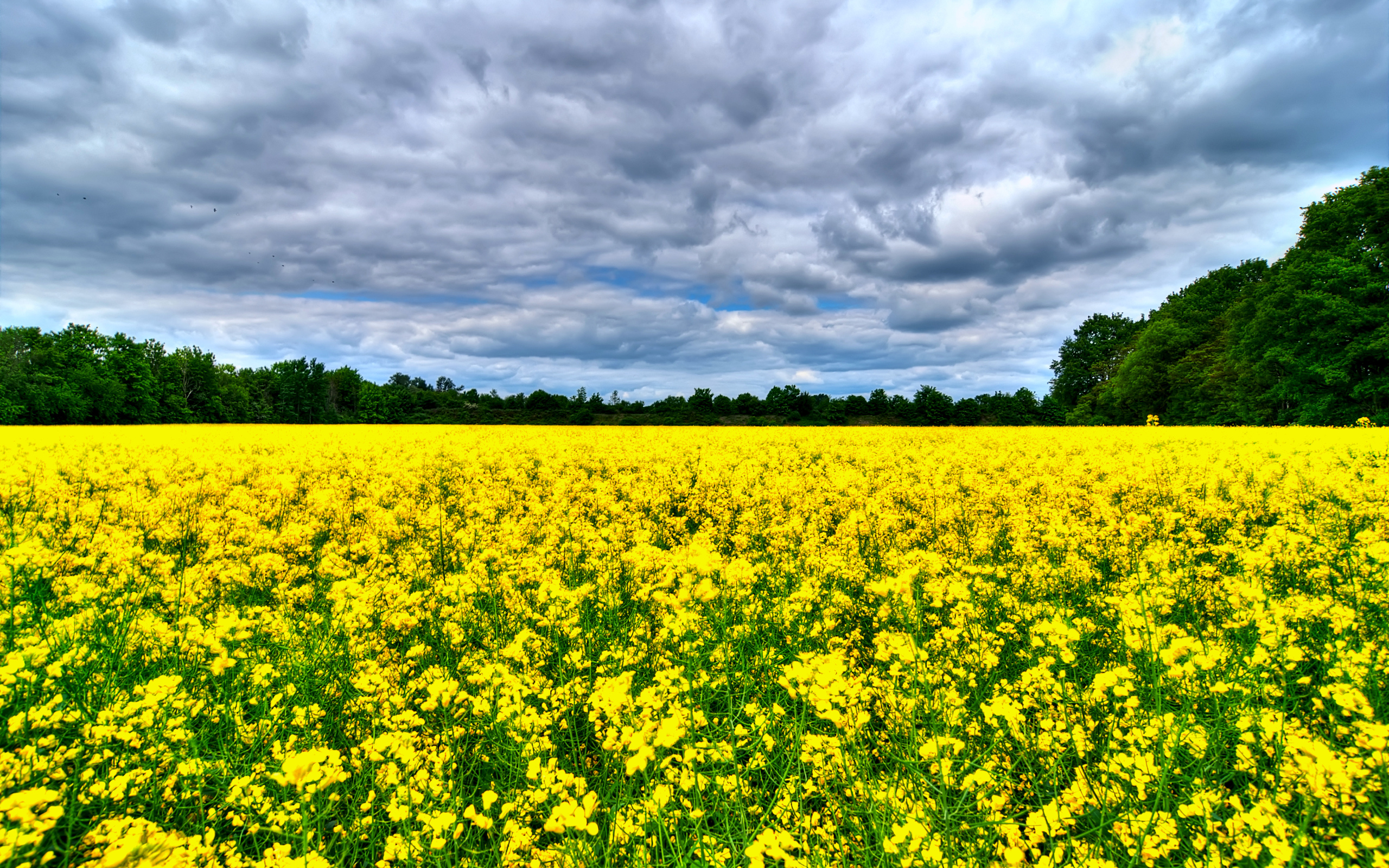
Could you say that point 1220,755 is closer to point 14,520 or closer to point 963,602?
point 963,602

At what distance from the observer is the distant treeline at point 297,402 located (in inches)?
2045

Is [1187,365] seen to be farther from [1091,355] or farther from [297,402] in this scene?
[297,402]

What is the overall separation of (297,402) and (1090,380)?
114966 millimetres

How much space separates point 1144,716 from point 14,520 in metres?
12.5

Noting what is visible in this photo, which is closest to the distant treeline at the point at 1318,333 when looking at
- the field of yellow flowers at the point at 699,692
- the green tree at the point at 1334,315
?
the green tree at the point at 1334,315

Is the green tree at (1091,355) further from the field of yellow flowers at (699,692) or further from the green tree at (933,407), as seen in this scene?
the field of yellow flowers at (699,692)

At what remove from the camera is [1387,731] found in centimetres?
235

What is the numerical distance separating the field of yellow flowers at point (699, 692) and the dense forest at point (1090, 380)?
40.8 m

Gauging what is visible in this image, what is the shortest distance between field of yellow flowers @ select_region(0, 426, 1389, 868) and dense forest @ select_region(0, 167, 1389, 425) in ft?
134

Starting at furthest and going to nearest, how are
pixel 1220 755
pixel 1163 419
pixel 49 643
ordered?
1. pixel 1163 419
2. pixel 49 643
3. pixel 1220 755

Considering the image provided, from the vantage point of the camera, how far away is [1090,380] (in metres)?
79.4

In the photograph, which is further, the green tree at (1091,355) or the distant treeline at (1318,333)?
the green tree at (1091,355)

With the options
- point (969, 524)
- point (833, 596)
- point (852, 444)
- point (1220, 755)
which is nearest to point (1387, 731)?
point (1220, 755)

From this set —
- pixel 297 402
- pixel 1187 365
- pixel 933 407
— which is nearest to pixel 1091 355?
pixel 1187 365
